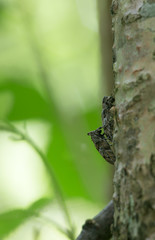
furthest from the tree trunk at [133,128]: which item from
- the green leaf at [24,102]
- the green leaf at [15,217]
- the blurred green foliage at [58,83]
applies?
the green leaf at [24,102]

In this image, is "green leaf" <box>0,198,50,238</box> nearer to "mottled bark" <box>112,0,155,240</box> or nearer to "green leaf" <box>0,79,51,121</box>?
"mottled bark" <box>112,0,155,240</box>

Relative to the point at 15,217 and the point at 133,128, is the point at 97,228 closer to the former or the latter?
the point at 133,128

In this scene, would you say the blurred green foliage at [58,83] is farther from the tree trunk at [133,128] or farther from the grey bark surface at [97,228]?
the tree trunk at [133,128]

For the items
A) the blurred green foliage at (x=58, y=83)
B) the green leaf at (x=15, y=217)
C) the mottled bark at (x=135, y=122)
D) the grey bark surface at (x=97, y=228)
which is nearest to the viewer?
the mottled bark at (x=135, y=122)

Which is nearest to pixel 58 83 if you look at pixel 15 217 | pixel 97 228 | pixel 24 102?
pixel 24 102

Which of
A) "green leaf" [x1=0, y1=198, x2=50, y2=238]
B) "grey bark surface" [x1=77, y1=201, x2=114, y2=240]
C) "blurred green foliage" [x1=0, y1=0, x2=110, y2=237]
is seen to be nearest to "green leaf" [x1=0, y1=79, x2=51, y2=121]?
"blurred green foliage" [x1=0, y1=0, x2=110, y2=237]

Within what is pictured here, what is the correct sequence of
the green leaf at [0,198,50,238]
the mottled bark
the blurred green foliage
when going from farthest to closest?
1. the blurred green foliage
2. the green leaf at [0,198,50,238]
3. the mottled bark
